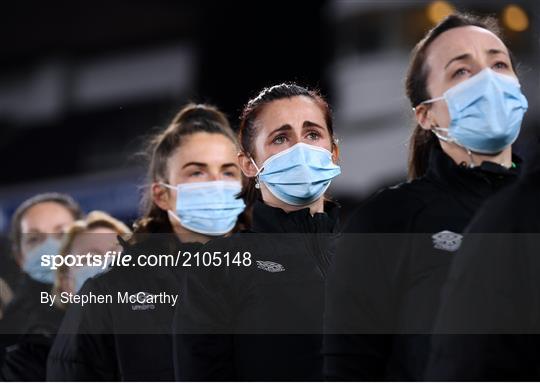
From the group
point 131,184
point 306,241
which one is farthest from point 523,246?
point 131,184

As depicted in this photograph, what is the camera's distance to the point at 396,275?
1894mm

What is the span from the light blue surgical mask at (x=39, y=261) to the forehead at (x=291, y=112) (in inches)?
38.5

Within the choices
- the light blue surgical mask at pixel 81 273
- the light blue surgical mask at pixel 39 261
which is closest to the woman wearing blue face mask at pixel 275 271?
the light blue surgical mask at pixel 81 273

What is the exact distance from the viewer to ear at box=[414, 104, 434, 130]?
2.11m

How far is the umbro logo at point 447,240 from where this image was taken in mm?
1869

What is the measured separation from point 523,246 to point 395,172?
5.37 m

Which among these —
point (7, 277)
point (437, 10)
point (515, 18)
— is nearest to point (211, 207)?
point (7, 277)

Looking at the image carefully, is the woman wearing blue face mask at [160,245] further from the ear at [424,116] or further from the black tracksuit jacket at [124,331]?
the ear at [424,116]

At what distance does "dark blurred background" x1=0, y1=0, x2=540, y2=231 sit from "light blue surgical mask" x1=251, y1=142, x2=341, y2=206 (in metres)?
1.39

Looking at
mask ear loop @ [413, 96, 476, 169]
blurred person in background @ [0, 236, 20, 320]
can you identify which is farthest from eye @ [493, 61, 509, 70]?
blurred person in background @ [0, 236, 20, 320]

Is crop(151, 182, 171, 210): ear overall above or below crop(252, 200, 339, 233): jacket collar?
above

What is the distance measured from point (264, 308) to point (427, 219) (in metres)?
0.45

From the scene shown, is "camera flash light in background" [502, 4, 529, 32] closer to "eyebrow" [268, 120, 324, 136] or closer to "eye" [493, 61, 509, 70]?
"eyebrow" [268, 120, 324, 136]

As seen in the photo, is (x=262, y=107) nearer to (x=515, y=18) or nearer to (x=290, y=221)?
(x=290, y=221)
